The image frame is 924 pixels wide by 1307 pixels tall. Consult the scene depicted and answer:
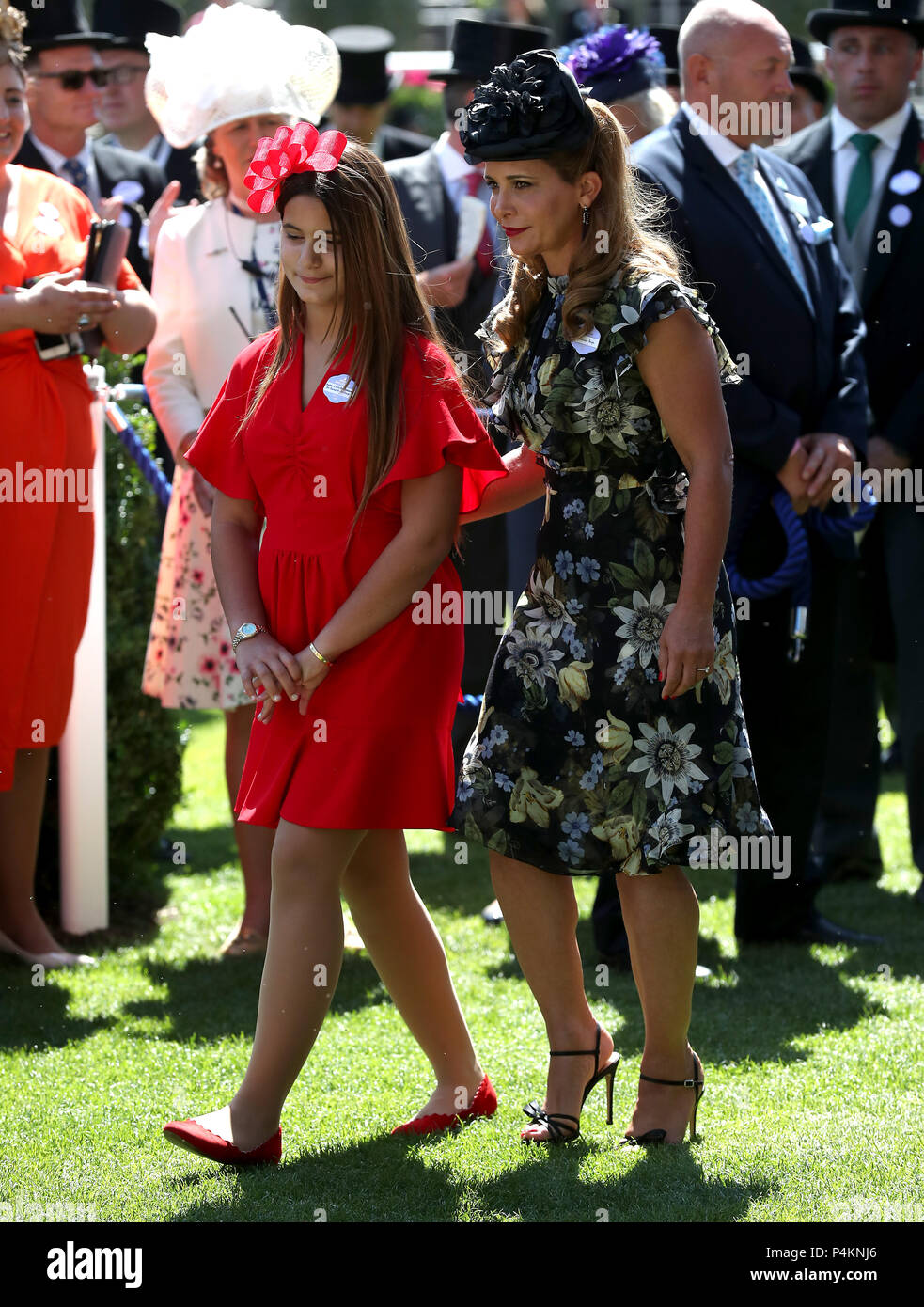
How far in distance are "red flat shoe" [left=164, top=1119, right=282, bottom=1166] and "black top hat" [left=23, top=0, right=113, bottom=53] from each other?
441 cm

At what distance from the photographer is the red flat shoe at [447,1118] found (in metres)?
3.46

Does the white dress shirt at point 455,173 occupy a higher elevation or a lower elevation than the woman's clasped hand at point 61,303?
higher

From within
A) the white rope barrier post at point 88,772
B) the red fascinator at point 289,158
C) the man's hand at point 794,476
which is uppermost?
the red fascinator at point 289,158

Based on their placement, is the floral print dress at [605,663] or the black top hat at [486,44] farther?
the black top hat at [486,44]

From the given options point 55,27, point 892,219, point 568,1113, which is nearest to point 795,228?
point 892,219

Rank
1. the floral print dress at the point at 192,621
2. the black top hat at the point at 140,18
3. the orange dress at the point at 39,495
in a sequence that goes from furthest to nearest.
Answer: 1. the black top hat at the point at 140,18
2. the floral print dress at the point at 192,621
3. the orange dress at the point at 39,495

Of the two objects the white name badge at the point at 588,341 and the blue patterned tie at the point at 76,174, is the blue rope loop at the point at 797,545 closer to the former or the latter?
the white name badge at the point at 588,341

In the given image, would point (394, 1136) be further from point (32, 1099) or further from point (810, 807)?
point (810, 807)

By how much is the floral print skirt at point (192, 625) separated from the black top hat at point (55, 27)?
2.25m

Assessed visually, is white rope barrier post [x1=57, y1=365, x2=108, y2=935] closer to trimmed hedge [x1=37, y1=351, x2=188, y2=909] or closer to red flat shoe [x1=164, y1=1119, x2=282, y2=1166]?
trimmed hedge [x1=37, y1=351, x2=188, y2=909]

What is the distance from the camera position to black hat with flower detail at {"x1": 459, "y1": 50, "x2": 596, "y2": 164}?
3.14 meters

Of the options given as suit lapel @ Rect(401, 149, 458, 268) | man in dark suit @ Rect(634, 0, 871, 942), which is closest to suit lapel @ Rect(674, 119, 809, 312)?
man in dark suit @ Rect(634, 0, 871, 942)

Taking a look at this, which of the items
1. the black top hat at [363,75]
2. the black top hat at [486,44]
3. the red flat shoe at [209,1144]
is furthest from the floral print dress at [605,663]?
the black top hat at [363,75]
